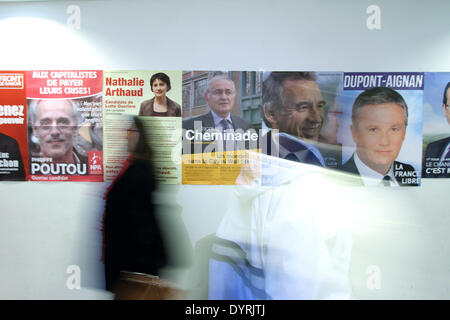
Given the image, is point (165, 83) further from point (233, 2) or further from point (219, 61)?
point (233, 2)

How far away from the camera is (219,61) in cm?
184

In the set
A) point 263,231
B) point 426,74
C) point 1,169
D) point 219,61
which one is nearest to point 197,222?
point 263,231

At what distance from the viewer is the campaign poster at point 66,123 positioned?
188cm

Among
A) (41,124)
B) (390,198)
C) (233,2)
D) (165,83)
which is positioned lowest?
(390,198)

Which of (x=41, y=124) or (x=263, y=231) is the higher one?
(x=41, y=124)

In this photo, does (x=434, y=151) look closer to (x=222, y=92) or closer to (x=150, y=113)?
(x=222, y=92)

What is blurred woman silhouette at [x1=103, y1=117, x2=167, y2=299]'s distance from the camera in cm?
170

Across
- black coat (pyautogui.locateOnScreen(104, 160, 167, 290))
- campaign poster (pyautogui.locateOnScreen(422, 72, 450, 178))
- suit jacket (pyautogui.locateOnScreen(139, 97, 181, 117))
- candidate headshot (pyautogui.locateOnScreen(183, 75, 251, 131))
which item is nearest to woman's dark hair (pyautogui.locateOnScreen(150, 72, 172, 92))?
suit jacket (pyautogui.locateOnScreen(139, 97, 181, 117))

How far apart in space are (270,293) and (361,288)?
668 mm

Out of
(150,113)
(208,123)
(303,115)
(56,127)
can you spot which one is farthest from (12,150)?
(303,115)

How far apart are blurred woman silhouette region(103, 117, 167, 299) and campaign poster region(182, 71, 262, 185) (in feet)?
1.11
